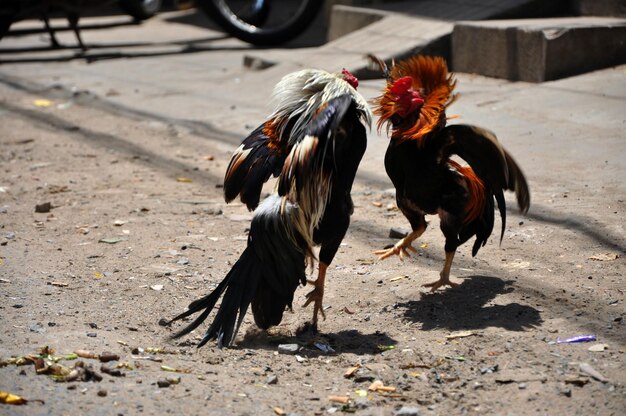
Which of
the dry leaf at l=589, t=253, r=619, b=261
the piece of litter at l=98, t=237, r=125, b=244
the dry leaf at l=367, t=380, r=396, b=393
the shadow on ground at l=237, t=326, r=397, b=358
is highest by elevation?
the dry leaf at l=589, t=253, r=619, b=261

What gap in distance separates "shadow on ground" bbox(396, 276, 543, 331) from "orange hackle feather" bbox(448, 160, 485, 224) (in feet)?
1.08

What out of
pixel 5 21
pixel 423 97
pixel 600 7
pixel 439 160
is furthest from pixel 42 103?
pixel 439 160

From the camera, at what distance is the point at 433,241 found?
499 cm

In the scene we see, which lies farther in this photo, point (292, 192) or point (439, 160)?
point (439, 160)

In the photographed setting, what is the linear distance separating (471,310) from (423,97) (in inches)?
39.7

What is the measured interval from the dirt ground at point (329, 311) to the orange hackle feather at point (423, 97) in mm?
790

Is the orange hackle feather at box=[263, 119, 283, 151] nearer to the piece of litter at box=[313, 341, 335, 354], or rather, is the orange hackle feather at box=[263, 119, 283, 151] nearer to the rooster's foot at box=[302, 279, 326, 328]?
the rooster's foot at box=[302, 279, 326, 328]

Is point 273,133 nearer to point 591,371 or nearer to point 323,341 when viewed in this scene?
point 323,341

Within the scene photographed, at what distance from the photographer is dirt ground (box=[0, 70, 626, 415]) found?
130 inches

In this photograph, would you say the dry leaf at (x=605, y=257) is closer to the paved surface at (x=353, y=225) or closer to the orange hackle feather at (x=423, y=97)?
the paved surface at (x=353, y=225)

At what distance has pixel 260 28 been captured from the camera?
1142 cm

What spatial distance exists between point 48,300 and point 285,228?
1201 mm

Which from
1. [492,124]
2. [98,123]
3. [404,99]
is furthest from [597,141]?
[98,123]

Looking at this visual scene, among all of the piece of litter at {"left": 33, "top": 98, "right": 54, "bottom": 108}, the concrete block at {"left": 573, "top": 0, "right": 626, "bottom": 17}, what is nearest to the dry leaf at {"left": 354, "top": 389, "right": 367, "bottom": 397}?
the concrete block at {"left": 573, "top": 0, "right": 626, "bottom": 17}
